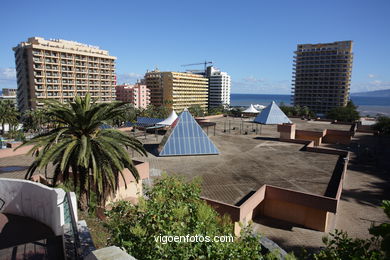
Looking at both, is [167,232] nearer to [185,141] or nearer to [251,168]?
[251,168]

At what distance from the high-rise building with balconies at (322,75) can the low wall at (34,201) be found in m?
146

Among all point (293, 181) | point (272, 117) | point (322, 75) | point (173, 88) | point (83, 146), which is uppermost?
point (322, 75)

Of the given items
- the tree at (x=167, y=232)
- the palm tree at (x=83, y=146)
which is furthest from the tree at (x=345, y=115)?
the tree at (x=167, y=232)

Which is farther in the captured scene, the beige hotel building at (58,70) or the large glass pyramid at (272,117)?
the beige hotel building at (58,70)

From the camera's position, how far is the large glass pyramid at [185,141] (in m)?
28.1

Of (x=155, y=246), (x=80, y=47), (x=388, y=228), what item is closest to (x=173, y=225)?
(x=155, y=246)

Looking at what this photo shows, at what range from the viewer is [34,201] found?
11312 mm

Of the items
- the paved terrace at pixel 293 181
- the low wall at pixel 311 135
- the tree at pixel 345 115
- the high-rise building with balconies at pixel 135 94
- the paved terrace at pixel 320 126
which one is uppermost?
the high-rise building with balconies at pixel 135 94

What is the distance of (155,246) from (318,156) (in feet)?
87.7

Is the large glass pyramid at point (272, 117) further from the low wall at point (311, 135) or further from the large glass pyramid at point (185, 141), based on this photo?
the large glass pyramid at point (185, 141)

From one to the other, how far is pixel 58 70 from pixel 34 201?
94.3m

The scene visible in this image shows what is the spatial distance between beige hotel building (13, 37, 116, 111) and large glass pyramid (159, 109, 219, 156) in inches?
2634

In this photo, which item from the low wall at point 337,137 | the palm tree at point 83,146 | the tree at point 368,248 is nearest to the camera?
the tree at point 368,248

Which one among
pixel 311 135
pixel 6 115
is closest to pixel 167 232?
pixel 311 135
